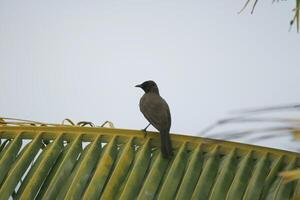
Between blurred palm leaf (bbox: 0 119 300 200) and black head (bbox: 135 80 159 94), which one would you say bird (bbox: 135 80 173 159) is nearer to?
black head (bbox: 135 80 159 94)

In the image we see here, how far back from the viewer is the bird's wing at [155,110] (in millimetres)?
4499

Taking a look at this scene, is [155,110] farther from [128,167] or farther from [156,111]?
[128,167]

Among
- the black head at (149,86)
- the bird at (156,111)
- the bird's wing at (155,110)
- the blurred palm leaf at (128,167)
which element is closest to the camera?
the blurred palm leaf at (128,167)

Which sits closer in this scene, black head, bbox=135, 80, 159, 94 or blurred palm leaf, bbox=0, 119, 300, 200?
blurred palm leaf, bbox=0, 119, 300, 200

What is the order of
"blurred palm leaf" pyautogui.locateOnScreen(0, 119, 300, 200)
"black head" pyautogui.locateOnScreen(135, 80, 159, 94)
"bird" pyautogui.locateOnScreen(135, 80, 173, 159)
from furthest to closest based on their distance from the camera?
"black head" pyautogui.locateOnScreen(135, 80, 159, 94)
"bird" pyautogui.locateOnScreen(135, 80, 173, 159)
"blurred palm leaf" pyautogui.locateOnScreen(0, 119, 300, 200)

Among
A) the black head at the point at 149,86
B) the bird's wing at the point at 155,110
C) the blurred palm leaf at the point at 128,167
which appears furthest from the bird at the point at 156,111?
the blurred palm leaf at the point at 128,167

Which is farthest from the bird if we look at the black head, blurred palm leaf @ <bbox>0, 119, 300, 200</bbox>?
blurred palm leaf @ <bbox>0, 119, 300, 200</bbox>

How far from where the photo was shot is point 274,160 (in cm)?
247

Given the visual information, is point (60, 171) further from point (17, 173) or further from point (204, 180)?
point (204, 180)

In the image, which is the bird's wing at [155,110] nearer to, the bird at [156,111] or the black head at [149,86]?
the bird at [156,111]

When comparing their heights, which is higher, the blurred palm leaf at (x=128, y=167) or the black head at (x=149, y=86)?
the black head at (x=149, y=86)

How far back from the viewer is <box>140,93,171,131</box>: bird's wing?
4499mm

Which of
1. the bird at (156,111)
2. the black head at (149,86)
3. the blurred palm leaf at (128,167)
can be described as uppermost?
the black head at (149,86)

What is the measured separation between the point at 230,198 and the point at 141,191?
42 centimetres
